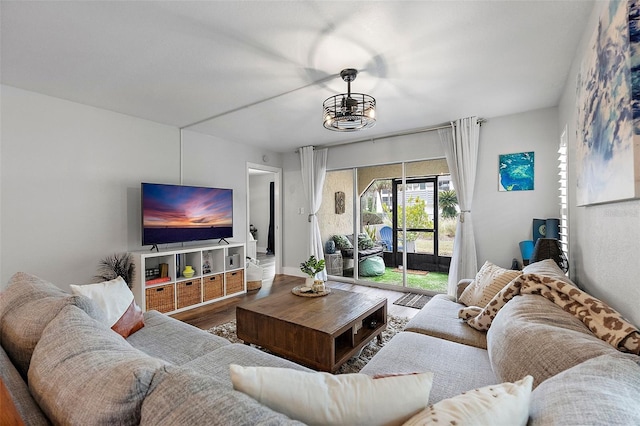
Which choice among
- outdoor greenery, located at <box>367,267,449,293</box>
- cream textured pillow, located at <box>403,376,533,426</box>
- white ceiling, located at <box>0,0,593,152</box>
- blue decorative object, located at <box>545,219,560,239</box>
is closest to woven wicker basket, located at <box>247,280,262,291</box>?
outdoor greenery, located at <box>367,267,449,293</box>

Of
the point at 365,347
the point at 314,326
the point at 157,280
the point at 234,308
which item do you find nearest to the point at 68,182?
the point at 157,280

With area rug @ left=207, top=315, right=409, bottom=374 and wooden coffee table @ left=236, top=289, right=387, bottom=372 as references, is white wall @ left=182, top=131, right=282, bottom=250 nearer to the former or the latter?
area rug @ left=207, top=315, right=409, bottom=374

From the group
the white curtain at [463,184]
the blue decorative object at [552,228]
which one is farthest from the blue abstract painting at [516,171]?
the blue decorative object at [552,228]

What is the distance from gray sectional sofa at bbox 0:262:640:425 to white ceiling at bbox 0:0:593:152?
1.71 metres

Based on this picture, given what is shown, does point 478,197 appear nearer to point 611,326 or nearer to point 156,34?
point 611,326

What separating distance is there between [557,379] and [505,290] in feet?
3.47

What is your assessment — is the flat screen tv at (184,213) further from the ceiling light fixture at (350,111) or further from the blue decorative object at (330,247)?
the ceiling light fixture at (350,111)

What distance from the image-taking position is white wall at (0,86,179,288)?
2838 millimetres

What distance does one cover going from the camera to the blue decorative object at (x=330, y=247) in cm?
532

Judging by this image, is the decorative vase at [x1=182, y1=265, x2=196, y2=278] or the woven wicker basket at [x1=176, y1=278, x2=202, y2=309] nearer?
the woven wicker basket at [x1=176, y1=278, x2=202, y2=309]

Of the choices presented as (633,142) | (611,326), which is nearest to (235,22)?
(633,142)

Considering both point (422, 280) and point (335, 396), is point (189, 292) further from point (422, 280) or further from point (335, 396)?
point (335, 396)

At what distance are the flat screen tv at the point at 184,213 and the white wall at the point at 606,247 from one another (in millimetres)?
4121

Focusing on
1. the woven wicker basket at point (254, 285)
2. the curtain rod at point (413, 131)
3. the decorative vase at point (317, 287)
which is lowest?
the woven wicker basket at point (254, 285)
